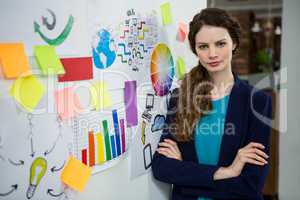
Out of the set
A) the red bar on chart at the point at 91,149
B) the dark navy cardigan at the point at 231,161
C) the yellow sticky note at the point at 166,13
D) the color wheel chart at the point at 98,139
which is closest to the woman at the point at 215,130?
the dark navy cardigan at the point at 231,161

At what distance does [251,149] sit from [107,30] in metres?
0.65

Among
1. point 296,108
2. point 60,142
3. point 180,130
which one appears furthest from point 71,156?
point 296,108

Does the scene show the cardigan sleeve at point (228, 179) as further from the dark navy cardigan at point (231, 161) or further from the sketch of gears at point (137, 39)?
the sketch of gears at point (137, 39)

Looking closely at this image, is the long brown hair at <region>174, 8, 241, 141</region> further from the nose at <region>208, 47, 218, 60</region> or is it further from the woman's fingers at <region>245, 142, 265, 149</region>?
the woman's fingers at <region>245, 142, 265, 149</region>

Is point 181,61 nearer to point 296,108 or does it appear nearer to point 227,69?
point 227,69

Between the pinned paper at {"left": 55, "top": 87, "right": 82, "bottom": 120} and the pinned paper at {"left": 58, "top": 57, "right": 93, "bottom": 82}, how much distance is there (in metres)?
0.03

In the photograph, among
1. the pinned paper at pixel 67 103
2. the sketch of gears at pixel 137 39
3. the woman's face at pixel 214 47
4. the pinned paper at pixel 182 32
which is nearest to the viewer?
the pinned paper at pixel 67 103

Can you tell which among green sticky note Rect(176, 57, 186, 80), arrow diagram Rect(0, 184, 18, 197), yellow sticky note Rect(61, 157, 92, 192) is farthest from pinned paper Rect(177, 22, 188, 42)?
arrow diagram Rect(0, 184, 18, 197)

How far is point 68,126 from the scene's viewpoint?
107cm

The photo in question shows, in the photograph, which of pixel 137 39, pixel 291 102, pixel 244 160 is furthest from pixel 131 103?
pixel 291 102

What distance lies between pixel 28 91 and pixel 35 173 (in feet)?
0.73

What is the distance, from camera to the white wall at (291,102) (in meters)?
2.81

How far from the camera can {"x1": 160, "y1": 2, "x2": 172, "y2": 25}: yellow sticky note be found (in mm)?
1474

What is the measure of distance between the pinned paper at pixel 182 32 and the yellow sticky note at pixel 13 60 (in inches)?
32.1
